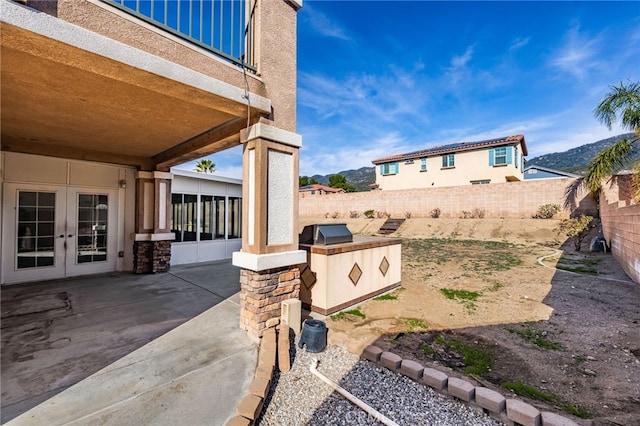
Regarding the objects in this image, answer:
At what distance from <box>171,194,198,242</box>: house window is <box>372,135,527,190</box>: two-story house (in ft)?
63.7

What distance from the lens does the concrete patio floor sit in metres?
2.22

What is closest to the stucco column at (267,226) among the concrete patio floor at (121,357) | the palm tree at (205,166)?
the concrete patio floor at (121,357)

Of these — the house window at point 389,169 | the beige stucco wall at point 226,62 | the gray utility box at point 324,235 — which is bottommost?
the gray utility box at point 324,235

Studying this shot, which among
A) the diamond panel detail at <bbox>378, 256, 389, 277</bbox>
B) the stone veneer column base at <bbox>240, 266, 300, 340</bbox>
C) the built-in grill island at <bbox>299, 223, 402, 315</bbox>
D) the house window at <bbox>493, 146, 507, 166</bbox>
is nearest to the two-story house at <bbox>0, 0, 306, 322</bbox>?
the stone veneer column base at <bbox>240, 266, 300, 340</bbox>

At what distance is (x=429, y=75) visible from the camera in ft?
53.1

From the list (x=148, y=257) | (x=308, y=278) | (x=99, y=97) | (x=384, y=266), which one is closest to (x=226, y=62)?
(x=99, y=97)

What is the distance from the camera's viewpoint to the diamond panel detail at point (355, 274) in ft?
15.8

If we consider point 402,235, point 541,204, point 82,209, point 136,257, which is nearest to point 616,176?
point 541,204

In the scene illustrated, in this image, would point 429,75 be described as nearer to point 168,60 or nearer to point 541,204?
point 541,204

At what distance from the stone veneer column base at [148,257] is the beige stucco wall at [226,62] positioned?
225 inches

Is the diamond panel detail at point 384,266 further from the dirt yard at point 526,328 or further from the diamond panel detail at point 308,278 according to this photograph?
the diamond panel detail at point 308,278

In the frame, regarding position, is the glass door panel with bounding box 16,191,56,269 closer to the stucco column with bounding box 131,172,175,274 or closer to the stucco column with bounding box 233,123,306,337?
the stucco column with bounding box 131,172,175,274

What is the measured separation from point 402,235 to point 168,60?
1518cm

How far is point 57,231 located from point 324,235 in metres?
6.65
